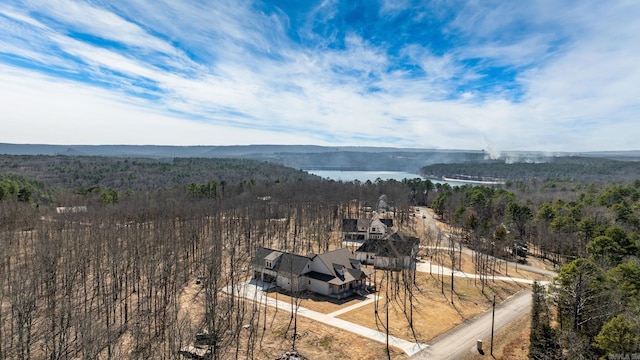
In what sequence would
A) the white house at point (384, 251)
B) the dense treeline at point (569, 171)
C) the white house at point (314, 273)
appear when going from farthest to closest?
the dense treeline at point (569, 171) < the white house at point (384, 251) < the white house at point (314, 273)

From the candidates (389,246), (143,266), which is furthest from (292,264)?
(143,266)

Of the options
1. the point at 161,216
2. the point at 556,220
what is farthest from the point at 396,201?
the point at 161,216

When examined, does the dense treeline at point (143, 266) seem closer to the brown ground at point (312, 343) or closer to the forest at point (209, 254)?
the forest at point (209, 254)

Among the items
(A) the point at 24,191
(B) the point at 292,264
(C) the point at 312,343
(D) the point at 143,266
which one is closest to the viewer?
(C) the point at 312,343

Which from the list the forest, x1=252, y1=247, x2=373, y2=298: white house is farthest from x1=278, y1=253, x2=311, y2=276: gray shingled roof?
the forest

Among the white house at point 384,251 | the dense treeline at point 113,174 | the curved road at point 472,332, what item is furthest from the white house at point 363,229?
the dense treeline at point 113,174

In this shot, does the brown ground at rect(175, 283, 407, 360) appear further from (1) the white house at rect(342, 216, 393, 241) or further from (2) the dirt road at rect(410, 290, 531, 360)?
(1) the white house at rect(342, 216, 393, 241)

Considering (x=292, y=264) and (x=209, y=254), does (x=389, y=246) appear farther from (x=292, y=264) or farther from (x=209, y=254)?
(x=209, y=254)
